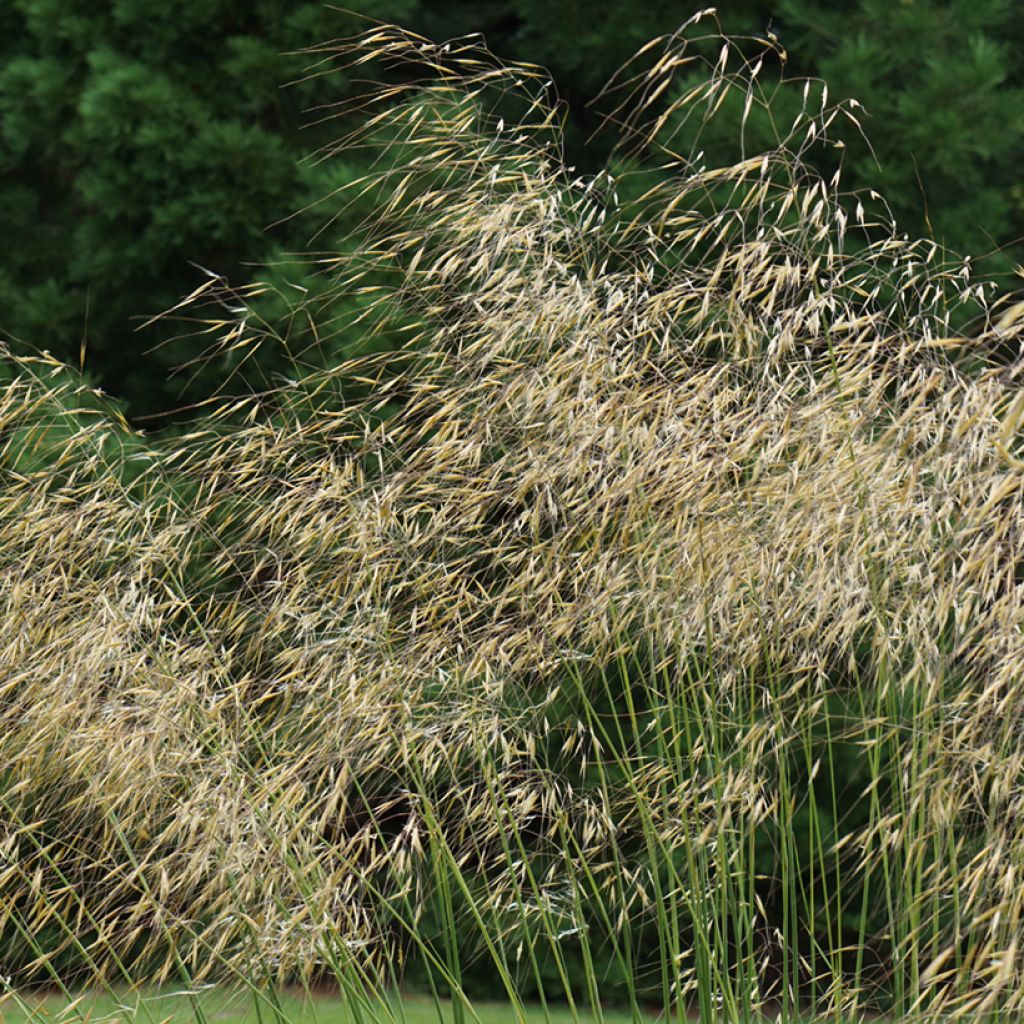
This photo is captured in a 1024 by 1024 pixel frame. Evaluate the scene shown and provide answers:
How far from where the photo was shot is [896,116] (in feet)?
17.7

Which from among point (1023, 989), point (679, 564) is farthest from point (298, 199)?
point (1023, 989)

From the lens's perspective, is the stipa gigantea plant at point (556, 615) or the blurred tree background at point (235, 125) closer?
the stipa gigantea plant at point (556, 615)

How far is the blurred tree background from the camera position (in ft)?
17.4

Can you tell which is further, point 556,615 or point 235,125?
point 235,125

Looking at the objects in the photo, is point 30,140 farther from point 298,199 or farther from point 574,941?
point 574,941

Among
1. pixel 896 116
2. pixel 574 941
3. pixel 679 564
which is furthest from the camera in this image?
pixel 896 116

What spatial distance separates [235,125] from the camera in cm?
544

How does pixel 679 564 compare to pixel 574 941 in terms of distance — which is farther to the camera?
pixel 574 941

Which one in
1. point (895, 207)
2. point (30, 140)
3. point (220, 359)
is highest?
point (895, 207)

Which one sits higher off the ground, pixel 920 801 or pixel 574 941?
pixel 920 801

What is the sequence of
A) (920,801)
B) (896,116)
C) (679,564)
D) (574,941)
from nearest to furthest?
(920,801) < (679,564) < (574,941) < (896,116)

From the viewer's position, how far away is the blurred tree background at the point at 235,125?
5289 millimetres

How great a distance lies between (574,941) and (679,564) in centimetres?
311

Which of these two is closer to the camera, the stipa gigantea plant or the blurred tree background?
the stipa gigantea plant
